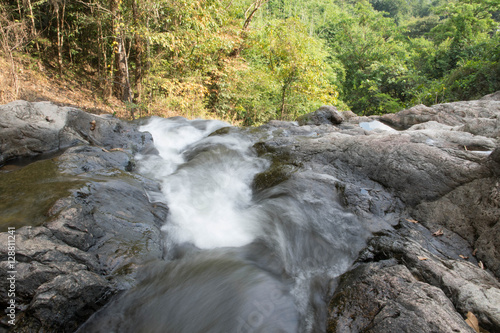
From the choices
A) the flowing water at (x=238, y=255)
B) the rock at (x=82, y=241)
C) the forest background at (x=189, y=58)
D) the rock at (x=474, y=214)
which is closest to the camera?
the rock at (x=82, y=241)

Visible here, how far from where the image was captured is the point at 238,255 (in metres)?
Result: 3.21

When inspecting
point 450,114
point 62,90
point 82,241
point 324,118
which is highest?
point 450,114

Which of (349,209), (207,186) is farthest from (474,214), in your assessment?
(207,186)

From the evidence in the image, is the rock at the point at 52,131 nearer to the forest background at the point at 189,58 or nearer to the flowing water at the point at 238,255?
the flowing water at the point at 238,255

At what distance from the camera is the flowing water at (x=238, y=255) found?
242 centimetres

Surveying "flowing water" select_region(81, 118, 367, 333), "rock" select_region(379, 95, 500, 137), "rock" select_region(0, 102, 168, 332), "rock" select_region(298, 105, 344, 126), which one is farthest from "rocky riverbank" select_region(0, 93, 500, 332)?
"rock" select_region(298, 105, 344, 126)

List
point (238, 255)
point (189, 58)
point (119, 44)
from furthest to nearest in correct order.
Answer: point (189, 58), point (119, 44), point (238, 255)

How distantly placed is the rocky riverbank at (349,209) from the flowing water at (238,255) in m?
0.16

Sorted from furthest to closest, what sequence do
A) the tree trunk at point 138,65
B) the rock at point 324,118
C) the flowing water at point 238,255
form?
1. the rock at point 324,118
2. the tree trunk at point 138,65
3. the flowing water at point 238,255

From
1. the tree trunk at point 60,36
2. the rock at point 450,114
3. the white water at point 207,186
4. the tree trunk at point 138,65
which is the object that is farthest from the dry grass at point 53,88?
the rock at point 450,114

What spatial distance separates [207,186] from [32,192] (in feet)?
8.17

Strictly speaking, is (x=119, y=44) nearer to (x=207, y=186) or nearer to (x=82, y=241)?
(x=207, y=186)

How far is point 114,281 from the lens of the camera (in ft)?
8.27

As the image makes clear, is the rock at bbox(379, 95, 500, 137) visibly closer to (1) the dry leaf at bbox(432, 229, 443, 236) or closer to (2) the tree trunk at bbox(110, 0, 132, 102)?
(1) the dry leaf at bbox(432, 229, 443, 236)
